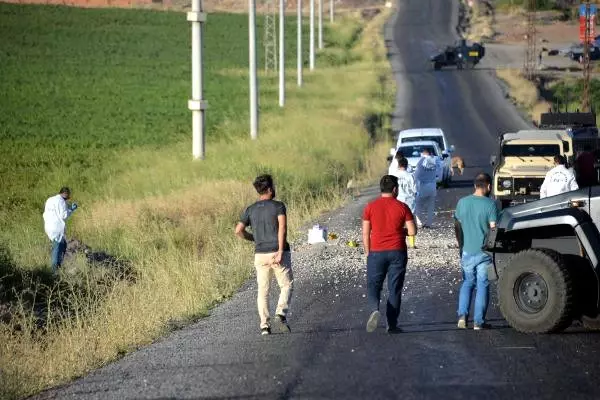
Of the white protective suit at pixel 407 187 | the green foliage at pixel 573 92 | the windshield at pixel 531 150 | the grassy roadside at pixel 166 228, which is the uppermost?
the green foliage at pixel 573 92

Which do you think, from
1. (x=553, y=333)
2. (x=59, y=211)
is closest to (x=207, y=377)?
(x=553, y=333)

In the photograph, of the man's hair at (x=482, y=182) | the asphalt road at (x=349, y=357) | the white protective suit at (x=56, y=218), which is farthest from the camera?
the white protective suit at (x=56, y=218)

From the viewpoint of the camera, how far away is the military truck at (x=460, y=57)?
296ft

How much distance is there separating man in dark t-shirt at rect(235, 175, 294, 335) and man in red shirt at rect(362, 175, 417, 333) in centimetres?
92

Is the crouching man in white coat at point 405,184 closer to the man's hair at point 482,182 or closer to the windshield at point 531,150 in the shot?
the windshield at point 531,150

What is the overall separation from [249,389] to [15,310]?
8.65 m

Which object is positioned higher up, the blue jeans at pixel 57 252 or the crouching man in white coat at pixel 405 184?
the crouching man in white coat at pixel 405 184

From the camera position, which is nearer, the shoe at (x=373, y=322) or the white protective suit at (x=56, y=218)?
the shoe at (x=373, y=322)

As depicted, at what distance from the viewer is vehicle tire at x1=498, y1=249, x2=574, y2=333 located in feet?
44.1

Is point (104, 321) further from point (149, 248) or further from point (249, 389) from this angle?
point (149, 248)

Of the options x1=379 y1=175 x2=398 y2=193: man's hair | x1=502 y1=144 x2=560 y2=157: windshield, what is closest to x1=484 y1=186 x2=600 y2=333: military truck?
x1=379 y1=175 x2=398 y2=193: man's hair

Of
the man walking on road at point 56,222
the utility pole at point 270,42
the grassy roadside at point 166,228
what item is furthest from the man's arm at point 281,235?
the utility pole at point 270,42

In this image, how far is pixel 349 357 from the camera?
12.7m

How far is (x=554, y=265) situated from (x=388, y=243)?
1794 mm
